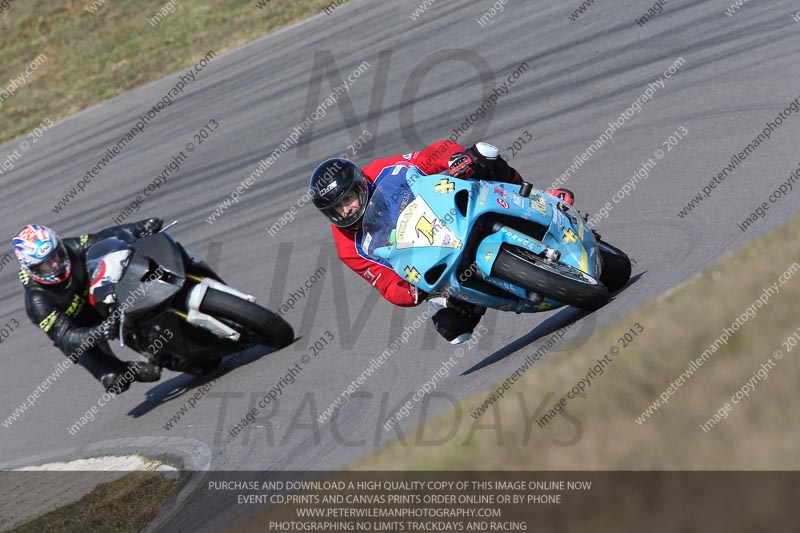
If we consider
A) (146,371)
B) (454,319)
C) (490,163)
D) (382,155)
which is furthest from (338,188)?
(382,155)

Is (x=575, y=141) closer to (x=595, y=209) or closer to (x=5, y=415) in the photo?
(x=595, y=209)

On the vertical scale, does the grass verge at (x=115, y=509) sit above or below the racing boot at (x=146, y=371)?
above

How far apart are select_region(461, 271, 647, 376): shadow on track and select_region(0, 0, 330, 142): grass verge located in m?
16.4

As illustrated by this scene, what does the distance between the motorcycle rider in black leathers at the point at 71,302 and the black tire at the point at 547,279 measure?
3844 millimetres

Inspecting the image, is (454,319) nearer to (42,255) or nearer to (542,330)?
(542,330)

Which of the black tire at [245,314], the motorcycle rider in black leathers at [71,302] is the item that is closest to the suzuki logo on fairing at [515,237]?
the black tire at [245,314]

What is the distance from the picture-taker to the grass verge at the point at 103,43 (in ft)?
78.3

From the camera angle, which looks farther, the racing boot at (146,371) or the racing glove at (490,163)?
the racing boot at (146,371)

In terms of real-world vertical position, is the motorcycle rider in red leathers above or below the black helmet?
below

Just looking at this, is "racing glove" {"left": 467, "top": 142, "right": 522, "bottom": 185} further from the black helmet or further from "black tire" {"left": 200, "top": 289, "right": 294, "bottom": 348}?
"black tire" {"left": 200, "top": 289, "right": 294, "bottom": 348}

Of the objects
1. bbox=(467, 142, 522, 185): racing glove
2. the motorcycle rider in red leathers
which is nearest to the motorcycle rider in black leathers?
the motorcycle rider in red leathers

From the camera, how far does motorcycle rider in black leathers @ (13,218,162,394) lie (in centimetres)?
902

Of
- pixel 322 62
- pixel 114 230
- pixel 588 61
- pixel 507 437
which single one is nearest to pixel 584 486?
pixel 507 437

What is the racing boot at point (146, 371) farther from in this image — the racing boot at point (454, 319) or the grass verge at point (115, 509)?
the racing boot at point (454, 319)
